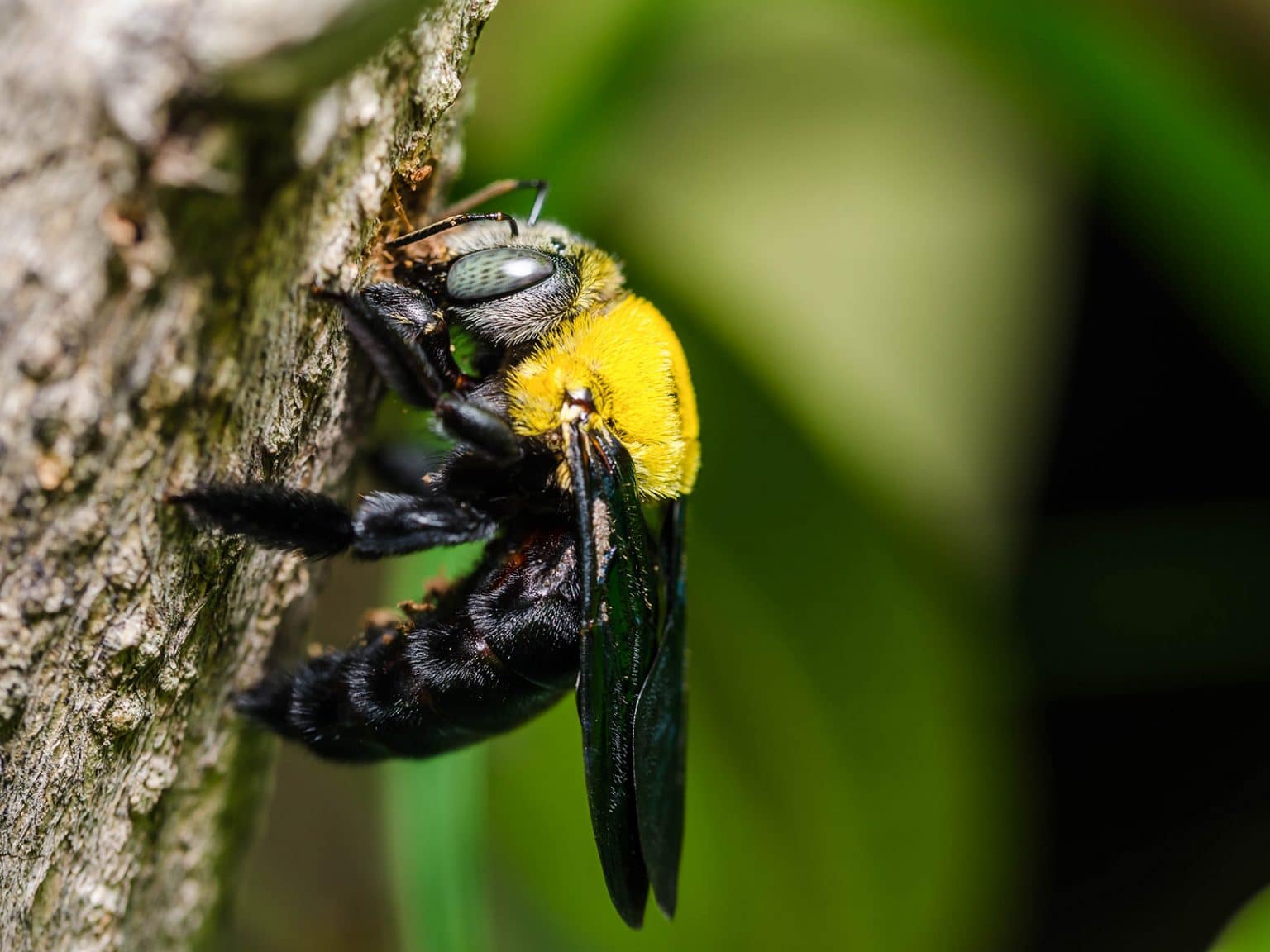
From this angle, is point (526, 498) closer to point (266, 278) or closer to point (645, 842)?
point (645, 842)

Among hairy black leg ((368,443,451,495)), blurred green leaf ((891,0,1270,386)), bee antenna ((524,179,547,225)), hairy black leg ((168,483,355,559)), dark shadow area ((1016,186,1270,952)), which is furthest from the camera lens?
dark shadow area ((1016,186,1270,952))

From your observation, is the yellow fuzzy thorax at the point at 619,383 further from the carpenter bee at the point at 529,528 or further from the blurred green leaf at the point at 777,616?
the blurred green leaf at the point at 777,616

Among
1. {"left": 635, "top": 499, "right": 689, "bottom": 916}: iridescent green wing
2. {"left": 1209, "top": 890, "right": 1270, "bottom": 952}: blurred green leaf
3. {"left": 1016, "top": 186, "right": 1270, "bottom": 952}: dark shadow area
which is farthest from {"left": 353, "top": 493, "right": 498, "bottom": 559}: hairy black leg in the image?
{"left": 1016, "top": 186, "right": 1270, "bottom": 952}: dark shadow area

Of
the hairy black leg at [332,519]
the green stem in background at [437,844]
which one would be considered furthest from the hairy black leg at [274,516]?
the green stem in background at [437,844]

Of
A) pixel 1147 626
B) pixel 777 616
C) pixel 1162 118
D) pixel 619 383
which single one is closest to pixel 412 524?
pixel 619 383

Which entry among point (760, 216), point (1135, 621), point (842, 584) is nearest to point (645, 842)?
point (842, 584)

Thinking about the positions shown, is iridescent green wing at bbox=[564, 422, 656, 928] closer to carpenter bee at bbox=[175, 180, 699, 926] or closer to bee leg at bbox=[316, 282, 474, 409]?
carpenter bee at bbox=[175, 180, 699, 926]

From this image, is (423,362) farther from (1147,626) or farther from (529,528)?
(1147,626)
